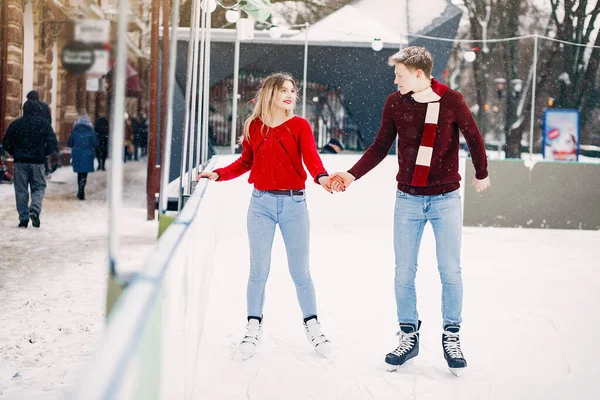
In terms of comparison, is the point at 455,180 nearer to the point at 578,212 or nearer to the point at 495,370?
the point at 495,370

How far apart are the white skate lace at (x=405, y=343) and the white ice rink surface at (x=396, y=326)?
0.29 feet

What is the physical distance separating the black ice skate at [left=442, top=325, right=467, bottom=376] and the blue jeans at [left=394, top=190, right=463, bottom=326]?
1.7 inches

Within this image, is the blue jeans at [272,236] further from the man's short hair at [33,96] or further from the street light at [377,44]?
the street light at [377,44]

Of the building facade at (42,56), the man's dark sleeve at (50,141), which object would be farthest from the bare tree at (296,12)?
the man's dark sleeve at (50,141)

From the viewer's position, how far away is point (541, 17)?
24.2m

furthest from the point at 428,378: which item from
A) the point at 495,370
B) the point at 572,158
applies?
the point at 572,158

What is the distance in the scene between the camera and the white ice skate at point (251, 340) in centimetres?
397

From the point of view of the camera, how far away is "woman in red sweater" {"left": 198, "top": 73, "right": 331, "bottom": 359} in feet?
12.9

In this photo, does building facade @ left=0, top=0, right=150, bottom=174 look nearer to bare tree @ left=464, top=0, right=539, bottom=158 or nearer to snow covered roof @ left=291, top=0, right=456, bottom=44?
snow covered roof @ left=291, top=0, right=456, bottom=44

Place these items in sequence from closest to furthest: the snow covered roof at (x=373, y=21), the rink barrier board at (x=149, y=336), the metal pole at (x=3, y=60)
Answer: the rink barrier board at (x=149, y=336)
the snow covered roof at (x=373, y=21)
the metal pole at (x=3, y=60)

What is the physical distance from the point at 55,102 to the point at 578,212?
16.1 metres

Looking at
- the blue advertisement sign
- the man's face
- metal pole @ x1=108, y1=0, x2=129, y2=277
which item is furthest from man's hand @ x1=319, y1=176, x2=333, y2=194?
the blue advertisement sign

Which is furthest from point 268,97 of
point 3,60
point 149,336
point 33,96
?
point 3,60

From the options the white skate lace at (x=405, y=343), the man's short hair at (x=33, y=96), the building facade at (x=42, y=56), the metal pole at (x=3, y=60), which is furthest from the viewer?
the building facade at (x=42, y=56)
